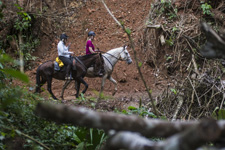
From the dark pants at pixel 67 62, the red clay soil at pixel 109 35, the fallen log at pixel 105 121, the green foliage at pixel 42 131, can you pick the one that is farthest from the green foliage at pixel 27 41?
the fallen log at pixel 105 121

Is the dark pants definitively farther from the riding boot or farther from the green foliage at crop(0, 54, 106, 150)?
the green foliage at crop(0, 54, 106, 150)

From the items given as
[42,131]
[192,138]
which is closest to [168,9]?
[42,131]

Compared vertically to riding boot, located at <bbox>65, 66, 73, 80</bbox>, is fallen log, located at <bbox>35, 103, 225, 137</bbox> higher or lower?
higher

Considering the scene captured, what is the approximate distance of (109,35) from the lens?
15.5 metres

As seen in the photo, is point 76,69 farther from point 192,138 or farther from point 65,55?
point 192,138

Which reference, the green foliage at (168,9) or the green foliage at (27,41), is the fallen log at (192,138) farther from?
the green foliage at (27,41)

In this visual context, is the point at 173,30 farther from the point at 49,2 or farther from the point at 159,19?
the point at 49,2

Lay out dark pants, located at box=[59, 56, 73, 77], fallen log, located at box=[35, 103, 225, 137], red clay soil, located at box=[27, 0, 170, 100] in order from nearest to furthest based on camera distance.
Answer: fallen log, located at box=[35, 103, 225, 137], dark pants, located at box=[59, 56, 73, 77], red clay soil, located at box=[27, 0, 170, 100]

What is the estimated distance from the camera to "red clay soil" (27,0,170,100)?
1335 cm

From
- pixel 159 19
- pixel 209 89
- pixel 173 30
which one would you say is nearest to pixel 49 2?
pixel 159 19

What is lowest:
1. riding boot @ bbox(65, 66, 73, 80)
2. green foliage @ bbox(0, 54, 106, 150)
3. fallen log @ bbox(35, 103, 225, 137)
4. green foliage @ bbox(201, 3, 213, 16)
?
riding boot @ bbox(65, 66, 73, 80)

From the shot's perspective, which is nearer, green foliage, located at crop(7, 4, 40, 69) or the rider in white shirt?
the rider in white shirt

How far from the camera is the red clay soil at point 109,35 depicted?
43.8 ft

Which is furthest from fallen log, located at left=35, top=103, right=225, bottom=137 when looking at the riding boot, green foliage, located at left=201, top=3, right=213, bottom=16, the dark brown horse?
green foliage, located at left=201, top=3, right=213, bottom=16
